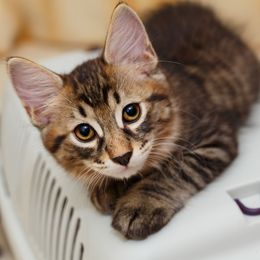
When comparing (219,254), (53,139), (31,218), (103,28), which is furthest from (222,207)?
(103,28)

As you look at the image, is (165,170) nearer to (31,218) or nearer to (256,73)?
(31,218)

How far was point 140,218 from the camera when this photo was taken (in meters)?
1.02

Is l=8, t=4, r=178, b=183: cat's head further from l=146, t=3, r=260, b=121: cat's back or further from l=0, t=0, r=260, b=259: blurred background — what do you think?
l=0, t=0, r=260, b=259: blurred background

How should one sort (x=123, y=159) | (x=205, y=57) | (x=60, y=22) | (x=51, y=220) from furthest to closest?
(x=60, y=22)
(x=205, y=57)
(x=51, y=220)
(x=123, y=159)

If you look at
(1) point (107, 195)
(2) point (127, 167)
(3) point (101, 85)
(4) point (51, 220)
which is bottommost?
(4) point (51, 220)

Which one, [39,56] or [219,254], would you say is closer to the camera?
[219,254]

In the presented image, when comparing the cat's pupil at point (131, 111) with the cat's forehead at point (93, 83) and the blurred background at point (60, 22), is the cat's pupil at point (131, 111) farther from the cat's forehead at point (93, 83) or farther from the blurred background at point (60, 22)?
the blurred background at point (60, 22)

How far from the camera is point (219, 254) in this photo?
1.04 m

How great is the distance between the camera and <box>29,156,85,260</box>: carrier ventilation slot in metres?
1.20

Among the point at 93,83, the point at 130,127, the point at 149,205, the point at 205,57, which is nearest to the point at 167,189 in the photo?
the point at 149,205

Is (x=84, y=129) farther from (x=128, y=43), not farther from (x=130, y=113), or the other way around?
(x=128, y=43)

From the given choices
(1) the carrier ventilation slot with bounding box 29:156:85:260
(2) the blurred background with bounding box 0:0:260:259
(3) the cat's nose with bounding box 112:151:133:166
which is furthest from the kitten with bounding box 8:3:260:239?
(2) the blurred background with bounding box 0:0:260:259

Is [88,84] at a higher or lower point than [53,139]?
higher

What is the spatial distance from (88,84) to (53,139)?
15 cm
